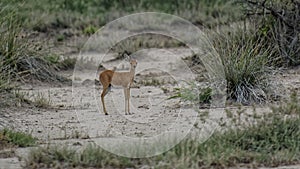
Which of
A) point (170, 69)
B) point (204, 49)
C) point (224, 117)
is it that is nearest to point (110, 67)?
point (170, 69)

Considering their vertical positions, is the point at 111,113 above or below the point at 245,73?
below

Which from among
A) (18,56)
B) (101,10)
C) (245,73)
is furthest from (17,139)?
(101,10)

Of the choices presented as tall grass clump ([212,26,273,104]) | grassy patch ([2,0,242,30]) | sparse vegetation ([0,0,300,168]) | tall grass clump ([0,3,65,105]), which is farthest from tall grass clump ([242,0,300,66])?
grassy patch ([2,0,242,30])

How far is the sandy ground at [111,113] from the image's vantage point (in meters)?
9.30

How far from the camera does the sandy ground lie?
9.30 metres

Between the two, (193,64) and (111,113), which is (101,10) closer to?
(193,64)

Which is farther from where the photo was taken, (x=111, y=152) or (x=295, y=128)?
(x=295, y=128)

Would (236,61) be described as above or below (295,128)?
above

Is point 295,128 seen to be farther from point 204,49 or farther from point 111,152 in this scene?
point 204,49

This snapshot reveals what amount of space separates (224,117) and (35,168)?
299 cm

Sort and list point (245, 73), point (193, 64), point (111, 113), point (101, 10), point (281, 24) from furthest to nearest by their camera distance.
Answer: point (101, 10), point (193, 64), point (281, 24), point (245, 73), point (111, 113)

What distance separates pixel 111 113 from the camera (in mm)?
10703

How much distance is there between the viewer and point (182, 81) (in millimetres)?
12758

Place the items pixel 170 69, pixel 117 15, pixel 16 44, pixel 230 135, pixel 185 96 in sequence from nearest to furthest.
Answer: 1. pixel 230 135
2. pixel 185 96
3. pixel 16 44
4. pixel 170 69
5. pixel 117 15
